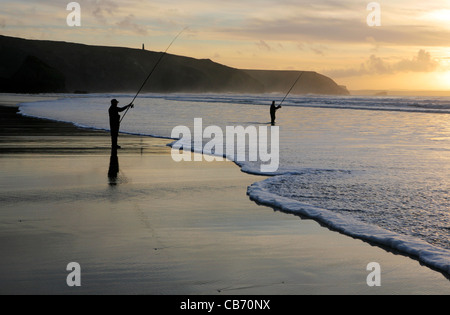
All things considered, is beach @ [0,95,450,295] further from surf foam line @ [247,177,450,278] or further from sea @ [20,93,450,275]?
sea @ [20,93,450,275]

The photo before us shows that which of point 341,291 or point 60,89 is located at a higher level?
point 60,89

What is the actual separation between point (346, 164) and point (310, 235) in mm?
6442

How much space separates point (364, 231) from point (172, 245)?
2.38 metres

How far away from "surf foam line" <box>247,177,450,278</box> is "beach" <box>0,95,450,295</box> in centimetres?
14

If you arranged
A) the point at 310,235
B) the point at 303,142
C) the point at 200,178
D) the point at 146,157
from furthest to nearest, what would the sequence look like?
the point at 303,142 < the point at 146,157 < the point at 200,178 < the point at 310,235

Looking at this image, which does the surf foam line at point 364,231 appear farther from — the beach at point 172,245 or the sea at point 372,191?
the beach at point 172,245

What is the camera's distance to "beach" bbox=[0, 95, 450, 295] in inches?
188

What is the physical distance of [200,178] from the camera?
10.7m

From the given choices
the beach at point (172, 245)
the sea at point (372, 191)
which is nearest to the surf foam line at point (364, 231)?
the sea at point (372, 191)

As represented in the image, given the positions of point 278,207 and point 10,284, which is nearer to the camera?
point 10,284

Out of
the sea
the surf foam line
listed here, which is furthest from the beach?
the sea

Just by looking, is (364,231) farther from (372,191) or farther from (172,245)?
(372,191)

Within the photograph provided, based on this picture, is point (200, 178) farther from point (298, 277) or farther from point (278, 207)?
point (298, 277)

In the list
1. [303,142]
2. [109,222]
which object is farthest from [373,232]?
[303,142]
